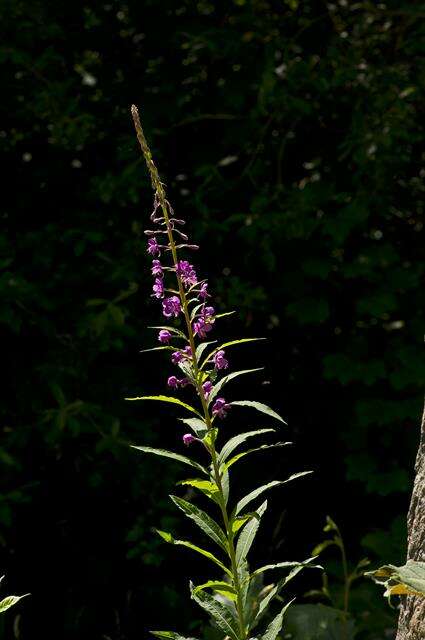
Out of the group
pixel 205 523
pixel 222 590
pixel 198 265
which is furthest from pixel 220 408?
pixel 198 265

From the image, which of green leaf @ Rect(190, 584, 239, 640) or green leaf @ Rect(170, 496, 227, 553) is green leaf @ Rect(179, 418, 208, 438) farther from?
green leaf @ Rect(190, 584, 239, 640)

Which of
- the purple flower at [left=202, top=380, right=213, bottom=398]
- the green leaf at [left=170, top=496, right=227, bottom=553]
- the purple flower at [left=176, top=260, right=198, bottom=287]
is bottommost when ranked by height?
the green leaf at [left=170, top=496, right=227, bottom=553]

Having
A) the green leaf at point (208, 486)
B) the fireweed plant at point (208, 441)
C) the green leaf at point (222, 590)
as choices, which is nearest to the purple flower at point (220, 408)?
the fireweed plant at point (208, 441)

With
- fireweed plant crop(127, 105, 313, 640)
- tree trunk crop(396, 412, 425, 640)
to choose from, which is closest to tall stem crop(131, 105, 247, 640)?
fireweed plant crop(127, 105, 313, 640)

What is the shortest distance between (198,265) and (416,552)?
253 centimetres

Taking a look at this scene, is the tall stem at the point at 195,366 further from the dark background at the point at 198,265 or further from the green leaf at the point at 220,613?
A: the dark background at the point at 198,265

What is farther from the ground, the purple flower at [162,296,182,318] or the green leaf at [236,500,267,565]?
the purple flower at [162,296,182,318]

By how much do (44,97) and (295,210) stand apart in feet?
3.93

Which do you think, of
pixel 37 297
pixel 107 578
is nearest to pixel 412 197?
pixel 37 297

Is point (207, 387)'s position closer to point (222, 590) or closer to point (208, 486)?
point (208, 486)

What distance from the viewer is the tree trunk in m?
2.50

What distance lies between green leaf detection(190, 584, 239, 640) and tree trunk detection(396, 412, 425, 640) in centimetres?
41

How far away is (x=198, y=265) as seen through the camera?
4.88 m

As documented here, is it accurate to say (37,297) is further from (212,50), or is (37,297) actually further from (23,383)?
(212,50)
